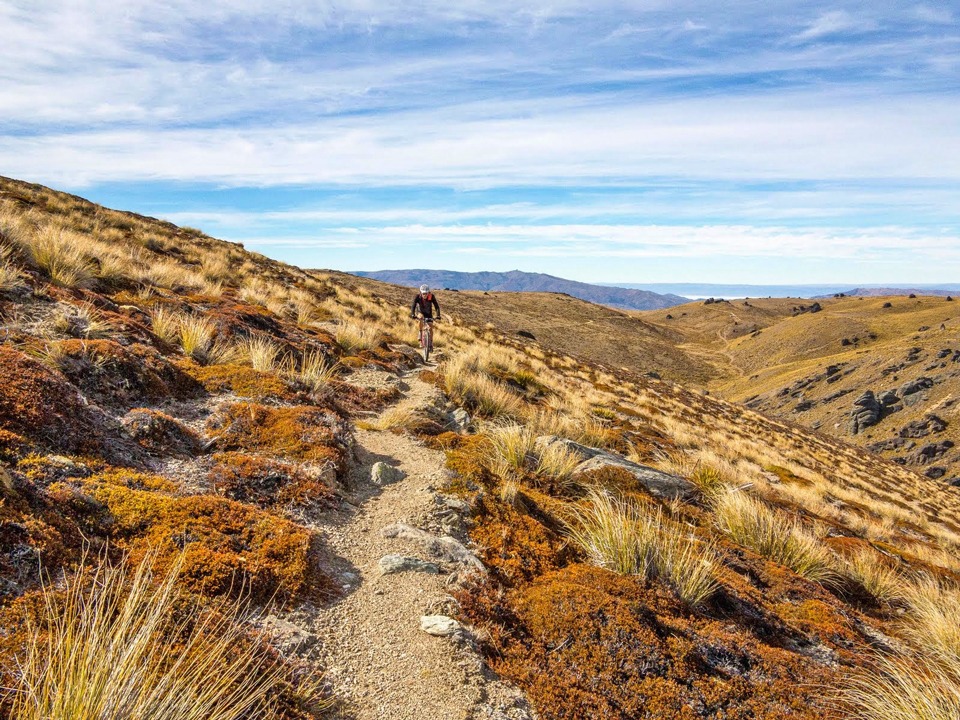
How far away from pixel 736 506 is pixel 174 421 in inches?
289

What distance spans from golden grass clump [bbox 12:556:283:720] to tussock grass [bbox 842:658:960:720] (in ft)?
12.6

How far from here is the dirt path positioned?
2885 millimetres

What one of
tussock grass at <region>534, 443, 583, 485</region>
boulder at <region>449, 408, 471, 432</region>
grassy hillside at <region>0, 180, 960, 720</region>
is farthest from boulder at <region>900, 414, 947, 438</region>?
tussock grass at <region>534, 443, 583, 485</region>

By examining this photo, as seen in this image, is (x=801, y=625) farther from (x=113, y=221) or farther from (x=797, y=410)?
(x=797, y=410)

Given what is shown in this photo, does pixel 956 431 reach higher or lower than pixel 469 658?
lower

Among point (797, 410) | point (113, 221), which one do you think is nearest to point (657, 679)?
point (113, 221)

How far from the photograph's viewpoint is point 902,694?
362 centimetres

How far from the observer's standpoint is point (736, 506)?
7.03m

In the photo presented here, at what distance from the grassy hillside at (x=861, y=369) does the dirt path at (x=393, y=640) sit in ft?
184

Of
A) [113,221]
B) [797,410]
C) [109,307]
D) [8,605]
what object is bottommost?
[797,410]

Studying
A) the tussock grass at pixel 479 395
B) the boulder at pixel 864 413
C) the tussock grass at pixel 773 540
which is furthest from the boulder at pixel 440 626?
the boulder at pixel 864 413

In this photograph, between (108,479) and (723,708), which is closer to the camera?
(723,708)

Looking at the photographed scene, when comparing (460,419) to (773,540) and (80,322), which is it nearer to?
(773,540)

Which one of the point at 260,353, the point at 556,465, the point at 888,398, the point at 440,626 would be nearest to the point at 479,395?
the point at 556,465
